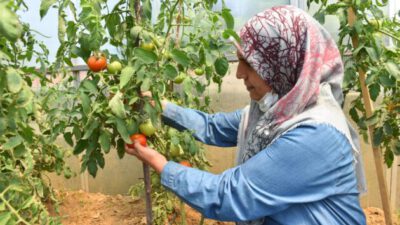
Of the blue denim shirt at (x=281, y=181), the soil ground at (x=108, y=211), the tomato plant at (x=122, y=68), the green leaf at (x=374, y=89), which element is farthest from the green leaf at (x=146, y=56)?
the soil ground at (x=108, y=211)

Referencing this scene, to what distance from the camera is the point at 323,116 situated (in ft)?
4.19

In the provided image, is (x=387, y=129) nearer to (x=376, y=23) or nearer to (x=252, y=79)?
(x=376, y=23)

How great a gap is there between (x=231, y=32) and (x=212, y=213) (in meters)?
0.53

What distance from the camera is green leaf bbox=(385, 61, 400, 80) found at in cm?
154

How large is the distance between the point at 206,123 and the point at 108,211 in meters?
1.35

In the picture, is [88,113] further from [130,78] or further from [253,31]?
[253,31]

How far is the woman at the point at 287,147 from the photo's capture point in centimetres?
123

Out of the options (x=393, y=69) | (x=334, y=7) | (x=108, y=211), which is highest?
(x=334, y=7)

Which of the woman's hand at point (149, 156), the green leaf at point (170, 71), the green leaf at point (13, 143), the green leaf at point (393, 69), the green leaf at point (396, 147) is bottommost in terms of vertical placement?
the green leaf at point (396, 147)

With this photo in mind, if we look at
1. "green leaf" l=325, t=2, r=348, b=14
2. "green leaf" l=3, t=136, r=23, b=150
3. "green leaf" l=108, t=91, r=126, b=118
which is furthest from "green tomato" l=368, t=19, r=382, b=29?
"green leaf" l=3, t=136, r=23, b=150

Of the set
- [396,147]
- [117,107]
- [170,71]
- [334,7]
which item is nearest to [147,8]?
[170,71]

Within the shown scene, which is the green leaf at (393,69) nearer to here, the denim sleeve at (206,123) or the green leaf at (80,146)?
the denim sleeve at (206,123)

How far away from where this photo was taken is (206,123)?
1.71m

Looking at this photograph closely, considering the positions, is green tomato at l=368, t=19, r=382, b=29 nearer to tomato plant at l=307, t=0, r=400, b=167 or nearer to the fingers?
tomato plant at l=307, t=0, r=400, b=167
